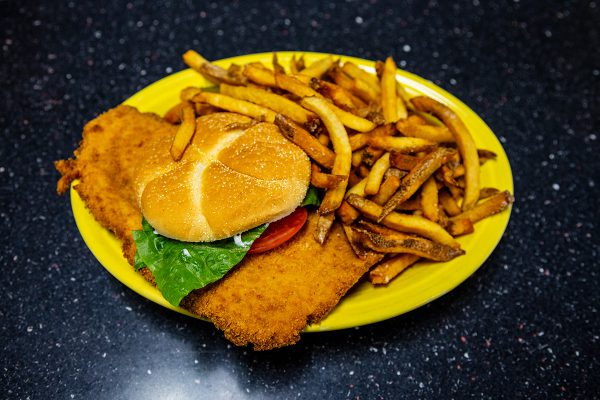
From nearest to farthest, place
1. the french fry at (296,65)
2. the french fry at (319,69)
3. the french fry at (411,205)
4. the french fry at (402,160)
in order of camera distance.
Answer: the french fry at (402,160)
the french fry at (411,205)
the french fry at (319,69)
the french fry at (296,65)

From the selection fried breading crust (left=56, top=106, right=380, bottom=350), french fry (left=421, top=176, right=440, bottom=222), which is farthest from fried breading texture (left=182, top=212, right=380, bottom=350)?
french fry (left=421, top=176, right=440, bottom=222)

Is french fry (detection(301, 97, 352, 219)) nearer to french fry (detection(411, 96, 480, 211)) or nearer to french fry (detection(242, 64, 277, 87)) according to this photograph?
french fry (detection(242, 64, 277, 87))

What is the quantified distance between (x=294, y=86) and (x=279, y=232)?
0.70m

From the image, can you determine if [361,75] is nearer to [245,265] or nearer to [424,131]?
[424,131]

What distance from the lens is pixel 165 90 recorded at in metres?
3.23

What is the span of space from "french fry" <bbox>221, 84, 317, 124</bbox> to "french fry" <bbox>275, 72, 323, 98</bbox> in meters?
0.05

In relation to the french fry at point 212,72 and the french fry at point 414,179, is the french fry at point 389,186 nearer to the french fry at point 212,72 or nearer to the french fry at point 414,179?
the french fry at point 414,179

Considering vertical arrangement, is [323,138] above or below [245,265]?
above

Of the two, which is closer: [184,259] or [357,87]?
[184,259]

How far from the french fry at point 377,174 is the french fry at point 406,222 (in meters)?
0.05

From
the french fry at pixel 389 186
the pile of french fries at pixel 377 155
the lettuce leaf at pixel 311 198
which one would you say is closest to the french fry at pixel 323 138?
the pile of french fries at pixel 377 155

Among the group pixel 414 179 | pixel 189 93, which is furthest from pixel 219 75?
pixel 414 179

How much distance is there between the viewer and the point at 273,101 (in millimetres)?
2703

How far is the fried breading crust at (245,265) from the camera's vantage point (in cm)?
224
